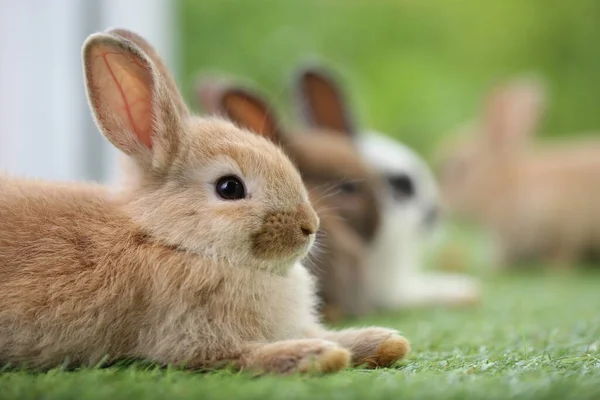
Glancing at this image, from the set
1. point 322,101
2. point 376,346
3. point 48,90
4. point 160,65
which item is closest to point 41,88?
point 48,90

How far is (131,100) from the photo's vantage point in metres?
1.21

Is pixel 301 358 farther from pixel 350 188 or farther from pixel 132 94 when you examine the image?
pixel 350 188

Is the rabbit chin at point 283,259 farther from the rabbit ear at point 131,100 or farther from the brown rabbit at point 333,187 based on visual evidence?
the brown rabbit at point 333,187

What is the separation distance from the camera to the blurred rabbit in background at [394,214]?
208 centimetres

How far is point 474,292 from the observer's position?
6.96 feet

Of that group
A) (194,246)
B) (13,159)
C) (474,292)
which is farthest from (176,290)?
(13,159)

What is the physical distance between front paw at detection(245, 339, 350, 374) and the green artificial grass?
0.07 ft

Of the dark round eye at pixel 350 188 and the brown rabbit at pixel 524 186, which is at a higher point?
the brown rabbit at pixel 524 186

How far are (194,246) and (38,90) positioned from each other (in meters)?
1.60

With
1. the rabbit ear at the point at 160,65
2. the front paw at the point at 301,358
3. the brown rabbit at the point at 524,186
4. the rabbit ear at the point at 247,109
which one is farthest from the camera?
the brown rabbit at the point at 524,186

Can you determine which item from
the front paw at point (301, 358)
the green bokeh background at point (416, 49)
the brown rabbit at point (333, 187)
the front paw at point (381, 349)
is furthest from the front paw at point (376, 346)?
the green bokeh background at point (416, 49)

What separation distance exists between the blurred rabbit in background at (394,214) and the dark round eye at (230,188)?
91 cm

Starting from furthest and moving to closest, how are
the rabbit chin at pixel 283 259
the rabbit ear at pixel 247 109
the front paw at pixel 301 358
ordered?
1. the rabbit ear at pixel 247 109
2. the rabbit chin at pixel 283 259
3. the front paw at pixel 301 358

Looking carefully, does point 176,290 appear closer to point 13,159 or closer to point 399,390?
point 399,390
